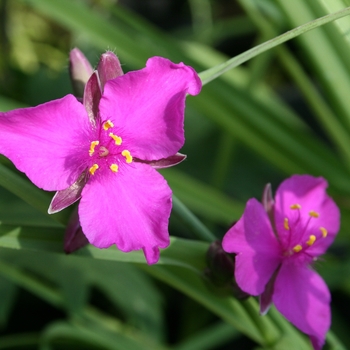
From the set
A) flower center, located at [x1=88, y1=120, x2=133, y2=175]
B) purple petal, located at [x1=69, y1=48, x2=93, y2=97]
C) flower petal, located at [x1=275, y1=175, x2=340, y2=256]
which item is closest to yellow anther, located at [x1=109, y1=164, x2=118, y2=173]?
flower center, located at [x1=88, y1=120, x2=133, y2=175]

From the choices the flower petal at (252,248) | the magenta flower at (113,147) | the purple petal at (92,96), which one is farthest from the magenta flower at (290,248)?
the purple petal at (92,96)

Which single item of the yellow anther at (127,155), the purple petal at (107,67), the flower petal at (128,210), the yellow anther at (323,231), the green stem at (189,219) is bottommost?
the green stem at (189,219)

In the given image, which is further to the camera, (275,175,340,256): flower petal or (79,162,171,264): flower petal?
(275,175,340,256): flower petal

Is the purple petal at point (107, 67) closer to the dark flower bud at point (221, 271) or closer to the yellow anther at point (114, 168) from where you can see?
the yellow anther at point (114, 168)

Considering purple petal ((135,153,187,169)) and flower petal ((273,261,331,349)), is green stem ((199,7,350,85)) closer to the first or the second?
purple petal ((135,153,187,169))

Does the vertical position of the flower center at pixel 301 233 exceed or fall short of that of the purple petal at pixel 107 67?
it falls short

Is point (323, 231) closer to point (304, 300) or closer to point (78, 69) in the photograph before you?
point (304, 300)

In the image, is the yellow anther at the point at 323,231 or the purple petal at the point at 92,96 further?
the yellow anther at the point at 323,231

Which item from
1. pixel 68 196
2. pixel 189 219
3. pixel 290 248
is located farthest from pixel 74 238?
pixel 290 248
